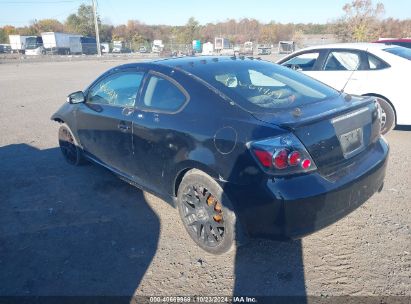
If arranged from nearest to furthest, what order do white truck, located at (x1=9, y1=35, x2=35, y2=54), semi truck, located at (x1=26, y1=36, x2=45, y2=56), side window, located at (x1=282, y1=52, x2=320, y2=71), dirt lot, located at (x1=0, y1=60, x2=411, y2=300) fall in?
1. dirt lot, located at (x1=0, y1=60, x2=411, y2=300)
2. side window, located at (x1=282, y1=52, x2=320, y2=71)
3. semi truck, located at (x1=26, y1=36, x2=45, y2=56)
4. white truck, located at (x1=9, y1=35, x2=35, y2=54)

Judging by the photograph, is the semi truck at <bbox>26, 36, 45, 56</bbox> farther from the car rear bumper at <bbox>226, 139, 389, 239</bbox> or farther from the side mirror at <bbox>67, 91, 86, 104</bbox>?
the car rear bumper at <bbox>226, 139, 389, 239</bbox>

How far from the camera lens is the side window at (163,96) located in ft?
10.4

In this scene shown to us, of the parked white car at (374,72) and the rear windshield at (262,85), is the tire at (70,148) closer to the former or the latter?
the rear windshield at (262,85)

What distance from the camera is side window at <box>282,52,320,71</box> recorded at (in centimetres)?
687

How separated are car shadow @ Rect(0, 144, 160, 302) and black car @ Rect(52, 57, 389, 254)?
426 millimetres

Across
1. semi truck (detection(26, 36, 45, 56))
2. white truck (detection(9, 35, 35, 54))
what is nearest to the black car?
semi truck (detection(26, 36, 45, 56))

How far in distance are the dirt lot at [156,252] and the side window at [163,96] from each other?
1.24 metres

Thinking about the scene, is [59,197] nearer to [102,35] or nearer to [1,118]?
[1,118]

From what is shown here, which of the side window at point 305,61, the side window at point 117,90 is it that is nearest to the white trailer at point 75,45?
the side window at point 305,61

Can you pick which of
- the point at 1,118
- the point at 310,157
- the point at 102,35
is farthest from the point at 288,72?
the point at 102,35

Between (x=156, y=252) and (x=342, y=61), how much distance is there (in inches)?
207

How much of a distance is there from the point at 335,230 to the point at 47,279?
8.72 feet

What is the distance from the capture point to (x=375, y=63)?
19.5 ft

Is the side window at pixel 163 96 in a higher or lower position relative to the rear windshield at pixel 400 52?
lower
